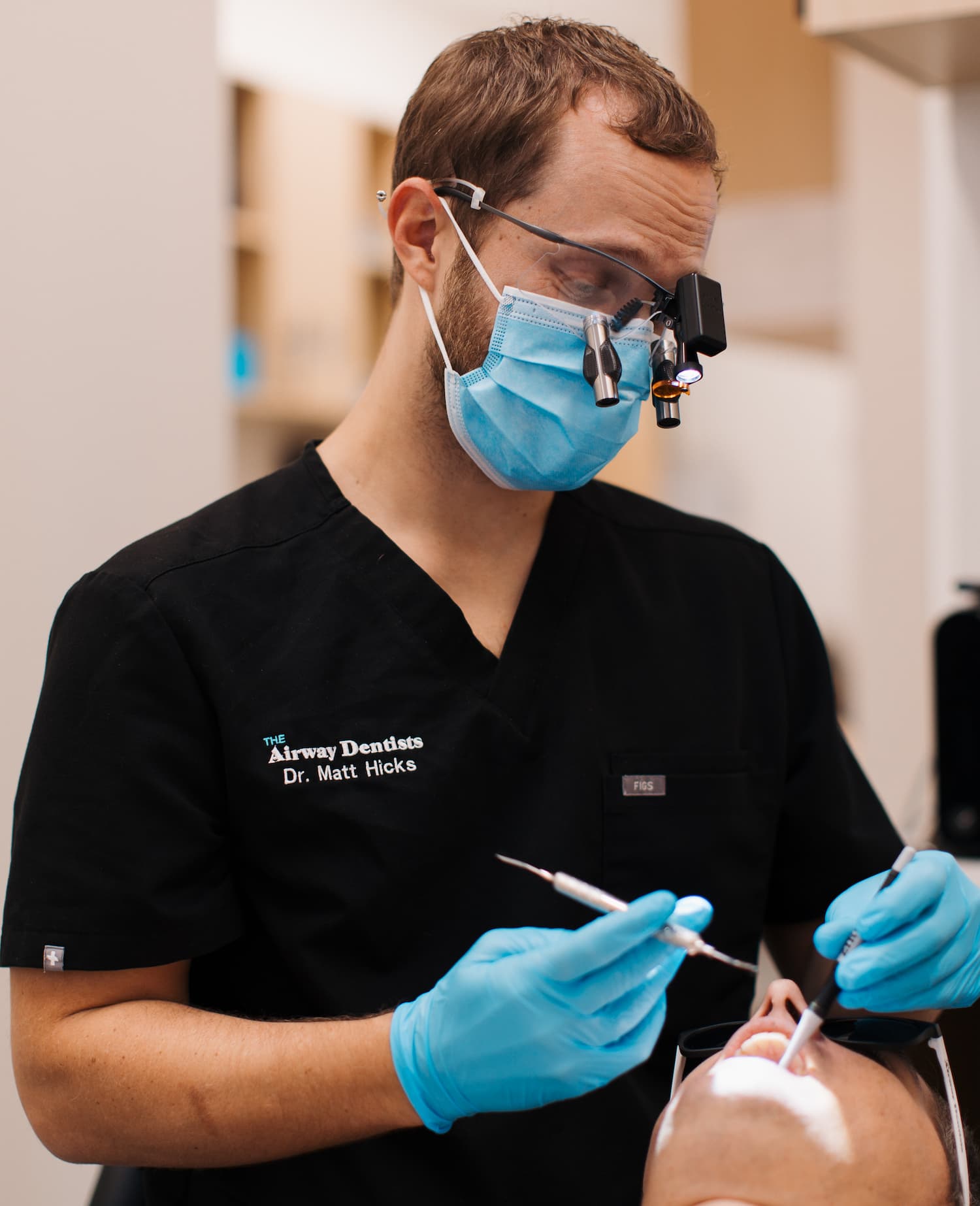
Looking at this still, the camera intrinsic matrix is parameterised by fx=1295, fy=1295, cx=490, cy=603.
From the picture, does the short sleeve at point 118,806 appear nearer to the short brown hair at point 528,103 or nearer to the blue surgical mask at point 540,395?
the blue surgical mask at point 540,395

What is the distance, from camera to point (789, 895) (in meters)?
1.39

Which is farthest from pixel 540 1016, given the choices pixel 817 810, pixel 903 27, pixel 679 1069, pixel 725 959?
pixel 903 27

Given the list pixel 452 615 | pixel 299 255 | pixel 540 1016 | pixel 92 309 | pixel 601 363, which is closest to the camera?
pixel 540 1016

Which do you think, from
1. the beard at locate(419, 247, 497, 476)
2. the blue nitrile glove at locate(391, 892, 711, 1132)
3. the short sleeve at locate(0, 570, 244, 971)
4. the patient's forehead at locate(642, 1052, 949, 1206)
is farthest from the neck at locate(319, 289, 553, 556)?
the patient's forehead at locate(642, 1052, 949, 1206)

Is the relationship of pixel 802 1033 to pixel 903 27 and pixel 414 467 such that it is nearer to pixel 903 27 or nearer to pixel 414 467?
pixel 414 467

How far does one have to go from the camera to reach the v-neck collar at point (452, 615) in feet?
4.18

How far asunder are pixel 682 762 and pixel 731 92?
103 inches

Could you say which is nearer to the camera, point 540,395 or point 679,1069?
point 679,1069

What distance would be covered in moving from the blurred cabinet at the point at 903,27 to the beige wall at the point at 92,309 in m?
0.87

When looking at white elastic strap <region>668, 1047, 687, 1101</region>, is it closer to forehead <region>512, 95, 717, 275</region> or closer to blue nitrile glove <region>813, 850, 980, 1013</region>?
blue nitrile glove <region>813, 850, 980, 1013</region>

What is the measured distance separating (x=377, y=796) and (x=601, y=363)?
1.48 ft

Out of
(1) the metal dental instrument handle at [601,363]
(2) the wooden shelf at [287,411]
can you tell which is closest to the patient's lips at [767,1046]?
(1) the metal dental instrument handle at [601,363]

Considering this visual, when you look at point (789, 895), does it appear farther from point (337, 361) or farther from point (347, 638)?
point (337, 361)

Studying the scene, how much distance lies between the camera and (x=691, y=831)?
4.30 ft
